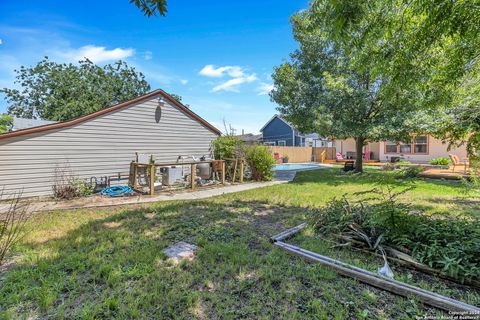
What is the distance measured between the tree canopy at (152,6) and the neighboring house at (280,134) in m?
23.3

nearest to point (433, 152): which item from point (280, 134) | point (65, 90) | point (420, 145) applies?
point (420, 145)

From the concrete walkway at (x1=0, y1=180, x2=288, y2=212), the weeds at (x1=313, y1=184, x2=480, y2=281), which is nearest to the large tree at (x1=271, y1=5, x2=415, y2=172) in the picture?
the concrete walkway at (x1=0, y1=180, x2=288, y2=212)

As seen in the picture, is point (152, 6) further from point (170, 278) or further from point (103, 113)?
point (103, 113)

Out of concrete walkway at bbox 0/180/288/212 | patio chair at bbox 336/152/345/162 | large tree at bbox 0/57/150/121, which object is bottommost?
concrete walkway at bbox 0/180/288/212

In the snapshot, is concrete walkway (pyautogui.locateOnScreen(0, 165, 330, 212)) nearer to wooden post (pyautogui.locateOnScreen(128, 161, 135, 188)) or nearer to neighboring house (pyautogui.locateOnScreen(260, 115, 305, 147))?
wooden post (pyautogui.locateOnScreen(128, 161, 135, 188))

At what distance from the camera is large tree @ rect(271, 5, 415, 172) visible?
10.2 metres

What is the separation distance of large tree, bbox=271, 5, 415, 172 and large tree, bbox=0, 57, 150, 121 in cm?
1635

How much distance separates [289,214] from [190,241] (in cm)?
242

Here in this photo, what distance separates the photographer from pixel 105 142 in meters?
8.07

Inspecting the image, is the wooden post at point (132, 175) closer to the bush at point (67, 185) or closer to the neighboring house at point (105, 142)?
the neighboring house at point (105, 142)

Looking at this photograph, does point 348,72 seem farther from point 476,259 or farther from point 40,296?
point 40,296

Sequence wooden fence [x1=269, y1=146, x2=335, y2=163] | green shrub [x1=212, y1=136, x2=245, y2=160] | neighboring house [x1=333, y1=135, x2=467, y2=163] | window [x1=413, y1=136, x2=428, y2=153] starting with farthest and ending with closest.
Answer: wooden fence [x1=269, y1=146, x2=335, y2=163] → window [x1=413, y1=136, x2=428, y2=153] → neighboring house [x1=333, y1=135, x2=467, y2=163] → green shrub [x1=212, y1=136, x2=245, y2=160]

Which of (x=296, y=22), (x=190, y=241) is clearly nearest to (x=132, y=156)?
(x=190, y=241)

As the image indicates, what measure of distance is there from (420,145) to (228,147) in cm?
1827
